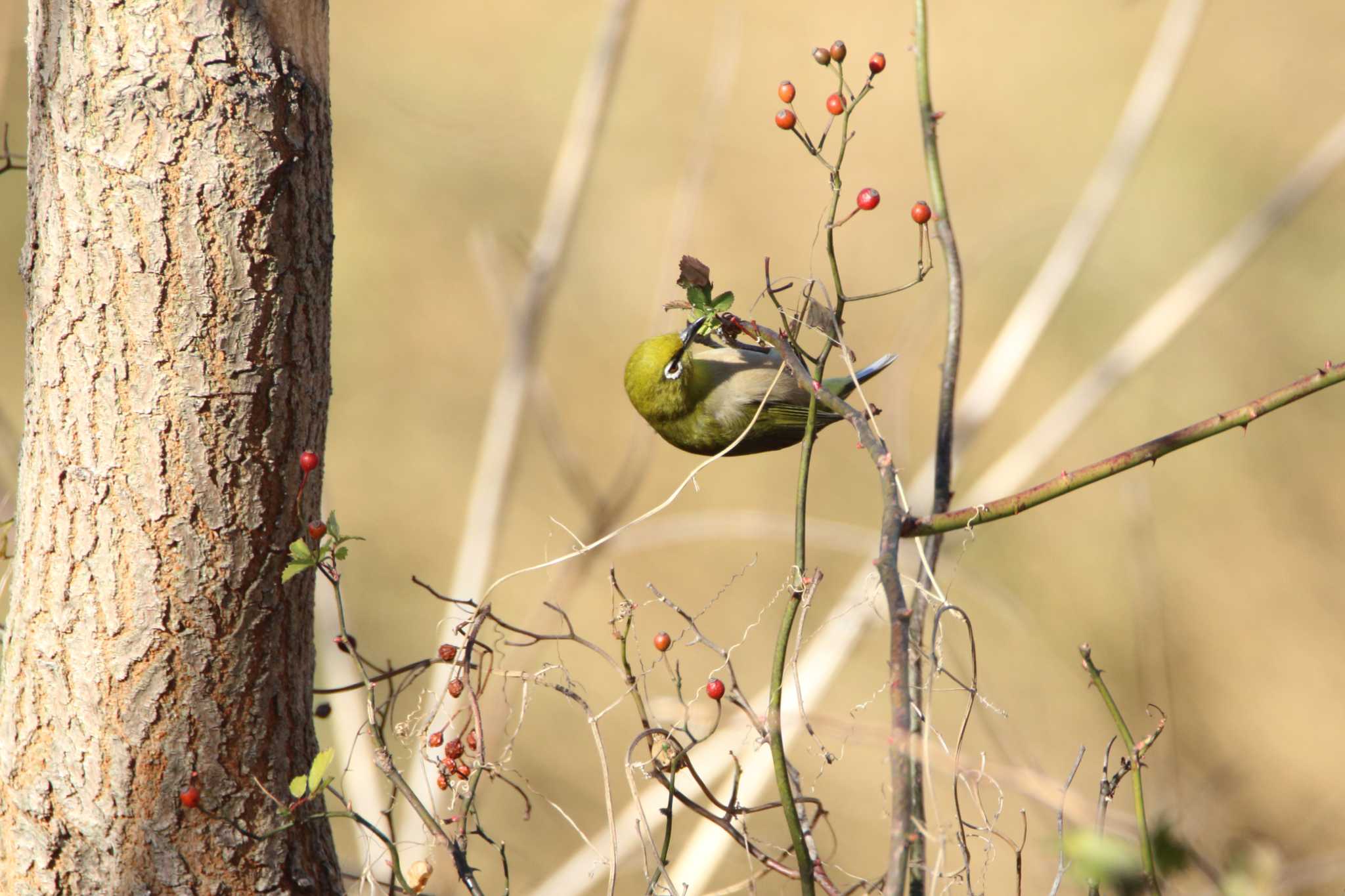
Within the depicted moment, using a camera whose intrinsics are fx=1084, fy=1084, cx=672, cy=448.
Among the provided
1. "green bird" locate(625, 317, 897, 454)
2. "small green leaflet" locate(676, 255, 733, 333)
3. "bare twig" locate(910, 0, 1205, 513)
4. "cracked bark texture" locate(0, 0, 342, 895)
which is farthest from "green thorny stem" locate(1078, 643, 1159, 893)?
"bare twig" locate(910, 0, 1205, 513)

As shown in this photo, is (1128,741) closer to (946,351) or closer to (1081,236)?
(946,351)

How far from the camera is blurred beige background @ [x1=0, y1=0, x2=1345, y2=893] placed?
553cm

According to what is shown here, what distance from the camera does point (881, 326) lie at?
565cm

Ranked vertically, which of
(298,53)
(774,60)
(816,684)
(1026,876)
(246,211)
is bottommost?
(1026,876)

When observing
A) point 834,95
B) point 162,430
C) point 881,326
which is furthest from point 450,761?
point 881,326

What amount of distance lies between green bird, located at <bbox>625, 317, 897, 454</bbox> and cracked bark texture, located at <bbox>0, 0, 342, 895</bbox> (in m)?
1.24

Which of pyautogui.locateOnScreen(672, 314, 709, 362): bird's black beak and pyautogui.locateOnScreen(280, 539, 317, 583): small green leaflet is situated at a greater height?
pyautogui.locateOnScreen(672, 314, 709, 362): bird's black beak

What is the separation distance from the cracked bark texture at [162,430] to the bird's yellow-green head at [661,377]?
1.20m

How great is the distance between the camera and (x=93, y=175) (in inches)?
58.8

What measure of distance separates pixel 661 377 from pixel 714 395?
0.21 meters

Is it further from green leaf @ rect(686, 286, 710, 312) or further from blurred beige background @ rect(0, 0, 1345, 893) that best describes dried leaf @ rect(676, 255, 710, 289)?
blurred beige background @ rect(0, 0, 1345, 893)

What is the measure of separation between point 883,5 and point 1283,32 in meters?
2.32

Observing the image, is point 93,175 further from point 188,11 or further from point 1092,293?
point 1092,293

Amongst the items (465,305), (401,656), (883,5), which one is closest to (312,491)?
(401,656)
